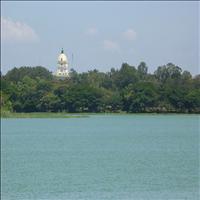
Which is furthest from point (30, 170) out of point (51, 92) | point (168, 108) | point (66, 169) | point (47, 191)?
point (51, 92)

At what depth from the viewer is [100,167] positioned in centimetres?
3058

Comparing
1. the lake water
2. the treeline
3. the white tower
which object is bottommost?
the lake water

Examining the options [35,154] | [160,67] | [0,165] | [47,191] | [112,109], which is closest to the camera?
[47,191]

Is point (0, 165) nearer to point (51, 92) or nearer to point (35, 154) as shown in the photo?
point (35, 154)

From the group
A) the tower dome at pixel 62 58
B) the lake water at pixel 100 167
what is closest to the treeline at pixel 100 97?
the lake water at pixel 100 167

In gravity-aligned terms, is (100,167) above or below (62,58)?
below

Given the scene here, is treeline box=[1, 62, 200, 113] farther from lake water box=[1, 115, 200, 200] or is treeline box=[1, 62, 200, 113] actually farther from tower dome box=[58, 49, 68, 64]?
tower dome box=[58, 49, 68, 64]

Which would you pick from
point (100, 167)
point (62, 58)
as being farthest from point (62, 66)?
point (100, 167)

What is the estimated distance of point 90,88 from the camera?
103062 millimetres

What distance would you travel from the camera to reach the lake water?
23812 mm

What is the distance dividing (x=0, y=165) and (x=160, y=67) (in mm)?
85062

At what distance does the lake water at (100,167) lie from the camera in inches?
938

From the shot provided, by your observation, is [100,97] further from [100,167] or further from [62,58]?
[100,167]

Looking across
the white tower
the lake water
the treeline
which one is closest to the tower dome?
the white tower
